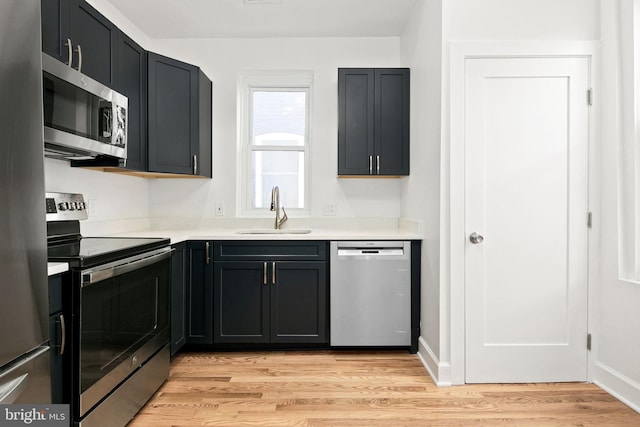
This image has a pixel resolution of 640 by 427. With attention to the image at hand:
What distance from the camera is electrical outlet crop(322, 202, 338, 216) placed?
3545 millimetres

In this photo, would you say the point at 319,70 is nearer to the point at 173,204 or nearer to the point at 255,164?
the point at 255,164

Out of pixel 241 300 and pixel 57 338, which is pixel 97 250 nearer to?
pixel 57 338

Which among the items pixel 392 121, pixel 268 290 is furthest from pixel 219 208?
pixel 392 121

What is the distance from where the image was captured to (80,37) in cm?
209

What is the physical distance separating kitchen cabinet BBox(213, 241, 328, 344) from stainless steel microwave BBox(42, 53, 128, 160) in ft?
3.57

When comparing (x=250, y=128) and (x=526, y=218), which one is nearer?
(x=526, y=218)

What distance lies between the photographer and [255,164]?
3621 millimetres

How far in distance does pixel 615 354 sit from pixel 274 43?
3364mm

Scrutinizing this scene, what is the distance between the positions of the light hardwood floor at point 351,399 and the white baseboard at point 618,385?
0.05 meters

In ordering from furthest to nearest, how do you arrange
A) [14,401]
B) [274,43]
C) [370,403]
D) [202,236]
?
1. [274,43]
2. [202,236]
3. [370,403]
4. [14,401]

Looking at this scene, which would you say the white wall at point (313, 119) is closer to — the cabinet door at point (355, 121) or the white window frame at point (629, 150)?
the cabinet door at point (355, 121)

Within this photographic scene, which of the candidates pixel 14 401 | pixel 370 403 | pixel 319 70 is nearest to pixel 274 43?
pixel 319 70

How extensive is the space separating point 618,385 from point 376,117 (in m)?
2.32

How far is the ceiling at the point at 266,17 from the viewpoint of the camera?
294 centimetres
